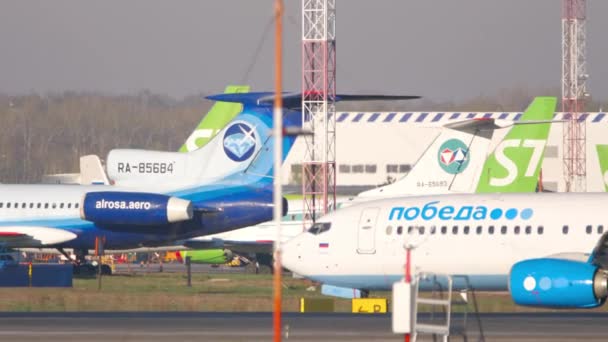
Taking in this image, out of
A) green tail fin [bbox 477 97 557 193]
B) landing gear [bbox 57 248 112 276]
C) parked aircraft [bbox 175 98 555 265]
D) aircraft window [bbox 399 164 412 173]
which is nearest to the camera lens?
parked aircraft [bbox 175 98 555 265]

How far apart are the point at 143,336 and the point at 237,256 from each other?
47253 millimetres

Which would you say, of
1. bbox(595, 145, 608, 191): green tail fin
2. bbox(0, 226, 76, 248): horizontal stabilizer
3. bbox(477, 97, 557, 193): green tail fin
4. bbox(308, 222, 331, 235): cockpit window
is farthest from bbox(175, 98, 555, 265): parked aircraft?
bbox(595, 145, 608, 191): green tail fin

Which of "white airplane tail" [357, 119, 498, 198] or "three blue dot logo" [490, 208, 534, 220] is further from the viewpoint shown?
"white airplane tail" [357, 119, 498, 198]

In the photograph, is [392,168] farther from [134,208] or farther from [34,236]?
[134,208]

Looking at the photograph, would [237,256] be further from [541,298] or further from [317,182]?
[541,298]

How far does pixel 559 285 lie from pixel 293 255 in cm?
757

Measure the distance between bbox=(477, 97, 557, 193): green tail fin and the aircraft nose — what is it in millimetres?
23907

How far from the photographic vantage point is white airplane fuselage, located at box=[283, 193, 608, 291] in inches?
1127

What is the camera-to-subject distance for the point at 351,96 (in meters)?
44.5

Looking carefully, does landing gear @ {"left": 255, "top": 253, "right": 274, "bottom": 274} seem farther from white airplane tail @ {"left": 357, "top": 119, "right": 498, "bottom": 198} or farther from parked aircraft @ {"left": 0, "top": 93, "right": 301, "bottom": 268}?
white airplane tail @ {"left": 357, "top": 119, "right": 498, "bottom": 198}

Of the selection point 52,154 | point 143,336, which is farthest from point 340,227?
point 52,154

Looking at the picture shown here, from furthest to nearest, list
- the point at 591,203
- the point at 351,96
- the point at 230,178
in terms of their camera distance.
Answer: the point at 230,178 → the point at 351,96 → the point at 591,203

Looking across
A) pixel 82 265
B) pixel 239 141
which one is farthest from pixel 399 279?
pixel 82 265

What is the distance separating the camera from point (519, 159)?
5328 centimetres
